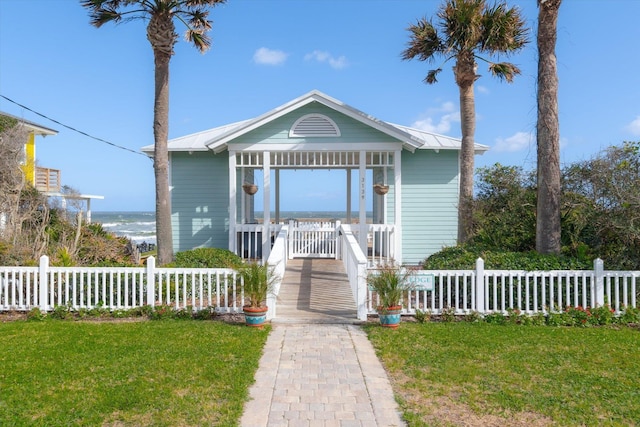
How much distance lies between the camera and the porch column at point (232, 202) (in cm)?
1315

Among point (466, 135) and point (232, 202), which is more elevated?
point (466, 135)

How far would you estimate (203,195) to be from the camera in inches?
564

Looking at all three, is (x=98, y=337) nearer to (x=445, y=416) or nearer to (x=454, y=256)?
(x=445, y=416)

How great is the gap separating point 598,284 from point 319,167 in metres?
8.44

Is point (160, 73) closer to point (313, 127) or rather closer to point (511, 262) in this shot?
point (313, 127)

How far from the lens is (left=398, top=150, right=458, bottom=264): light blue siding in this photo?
13992 millimetres

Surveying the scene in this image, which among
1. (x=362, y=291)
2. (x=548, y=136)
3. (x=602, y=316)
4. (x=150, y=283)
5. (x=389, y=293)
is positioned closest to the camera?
(x=389, y=293)

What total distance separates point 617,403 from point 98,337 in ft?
21.5

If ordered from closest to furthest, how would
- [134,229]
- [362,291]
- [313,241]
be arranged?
[362,291]
[313,241]
[134,229]

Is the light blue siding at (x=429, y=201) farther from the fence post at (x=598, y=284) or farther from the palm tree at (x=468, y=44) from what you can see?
the fence post at (x=598, y=284)

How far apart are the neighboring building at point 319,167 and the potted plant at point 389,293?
5.80m

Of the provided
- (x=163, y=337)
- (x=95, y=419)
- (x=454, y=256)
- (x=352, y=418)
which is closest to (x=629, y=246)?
(x=454, y=256)

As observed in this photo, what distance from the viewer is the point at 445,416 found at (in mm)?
Answer: 4035

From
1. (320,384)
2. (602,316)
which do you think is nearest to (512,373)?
(320,384)
